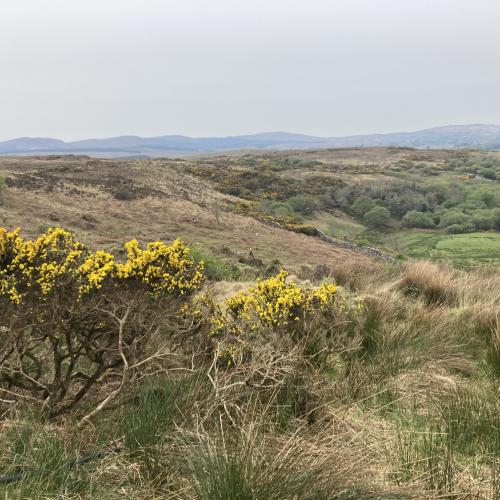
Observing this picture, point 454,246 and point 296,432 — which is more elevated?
point 296,432

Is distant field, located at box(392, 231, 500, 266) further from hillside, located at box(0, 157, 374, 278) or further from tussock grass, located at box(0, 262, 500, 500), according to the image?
tussock grass, located at box(0, 262, 500, 500)

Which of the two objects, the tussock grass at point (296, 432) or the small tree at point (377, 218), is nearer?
the tussock grass at point (296, 432)

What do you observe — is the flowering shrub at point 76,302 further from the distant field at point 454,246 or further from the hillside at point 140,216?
the distant field at point 454,246

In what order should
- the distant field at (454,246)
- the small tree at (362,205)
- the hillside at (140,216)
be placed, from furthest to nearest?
the small tree at (362,205)
the distant field at (454,246)
the hillside at (140,216)

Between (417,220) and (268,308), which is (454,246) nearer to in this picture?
(417,220)

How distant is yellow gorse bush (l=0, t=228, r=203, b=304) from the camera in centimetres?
356

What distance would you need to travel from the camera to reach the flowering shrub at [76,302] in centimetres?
349

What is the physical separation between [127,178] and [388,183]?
27.5 m

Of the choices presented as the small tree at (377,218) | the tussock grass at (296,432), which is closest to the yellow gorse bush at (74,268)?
the tussock grass at (296,432)

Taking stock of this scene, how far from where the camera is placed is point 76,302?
3.61 metres

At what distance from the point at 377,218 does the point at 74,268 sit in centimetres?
3458

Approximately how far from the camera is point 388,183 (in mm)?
48250

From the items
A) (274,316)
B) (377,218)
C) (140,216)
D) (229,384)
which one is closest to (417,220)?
(377,218)

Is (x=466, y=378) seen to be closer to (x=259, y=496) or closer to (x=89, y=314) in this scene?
(x=259, y=496)
